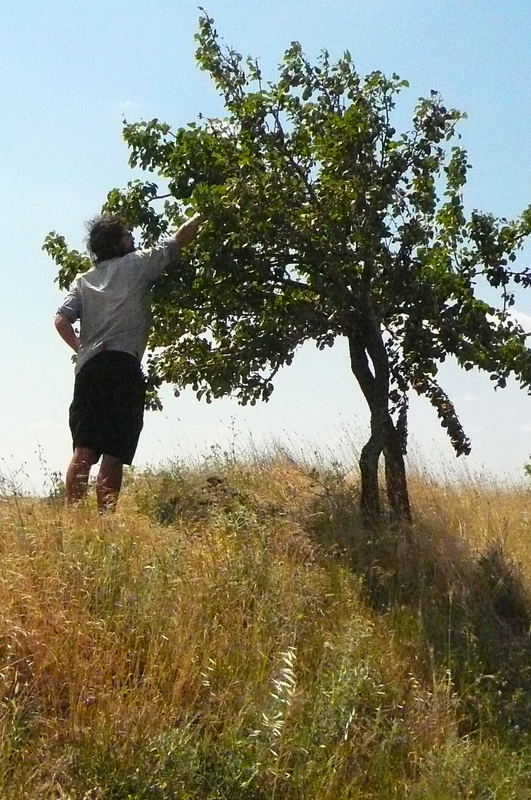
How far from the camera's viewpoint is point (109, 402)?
7.10 meters

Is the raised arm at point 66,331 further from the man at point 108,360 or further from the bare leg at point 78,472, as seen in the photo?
the bare leg at point 78,472

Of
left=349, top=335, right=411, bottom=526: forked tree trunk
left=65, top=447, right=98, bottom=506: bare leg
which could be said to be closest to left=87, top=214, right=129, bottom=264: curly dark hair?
left=65, top=447, right=98, bottom=506: bare leg

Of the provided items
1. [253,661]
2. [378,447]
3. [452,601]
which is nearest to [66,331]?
[378,447]

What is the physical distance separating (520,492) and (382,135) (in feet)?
16.6

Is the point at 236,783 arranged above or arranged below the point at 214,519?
below

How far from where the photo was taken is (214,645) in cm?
508

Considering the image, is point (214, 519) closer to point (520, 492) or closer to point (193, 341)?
point (193, 341)

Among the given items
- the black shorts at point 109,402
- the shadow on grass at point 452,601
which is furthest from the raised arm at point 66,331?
the shadow on grass at point 452,601

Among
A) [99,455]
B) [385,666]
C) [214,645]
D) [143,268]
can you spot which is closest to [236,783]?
[214,645]

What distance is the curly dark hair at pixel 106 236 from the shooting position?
7332 millimetres

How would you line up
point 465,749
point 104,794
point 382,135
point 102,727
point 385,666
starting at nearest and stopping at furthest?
point 104,794 → point 102,727 → point 465,749 → point 385,666 → point 382,135

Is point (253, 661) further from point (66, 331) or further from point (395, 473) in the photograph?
point (395, 473)

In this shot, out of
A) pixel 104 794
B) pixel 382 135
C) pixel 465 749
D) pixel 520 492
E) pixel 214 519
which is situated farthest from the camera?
pixel 520 492

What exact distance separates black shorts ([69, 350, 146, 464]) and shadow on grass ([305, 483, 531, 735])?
147 centimetres
